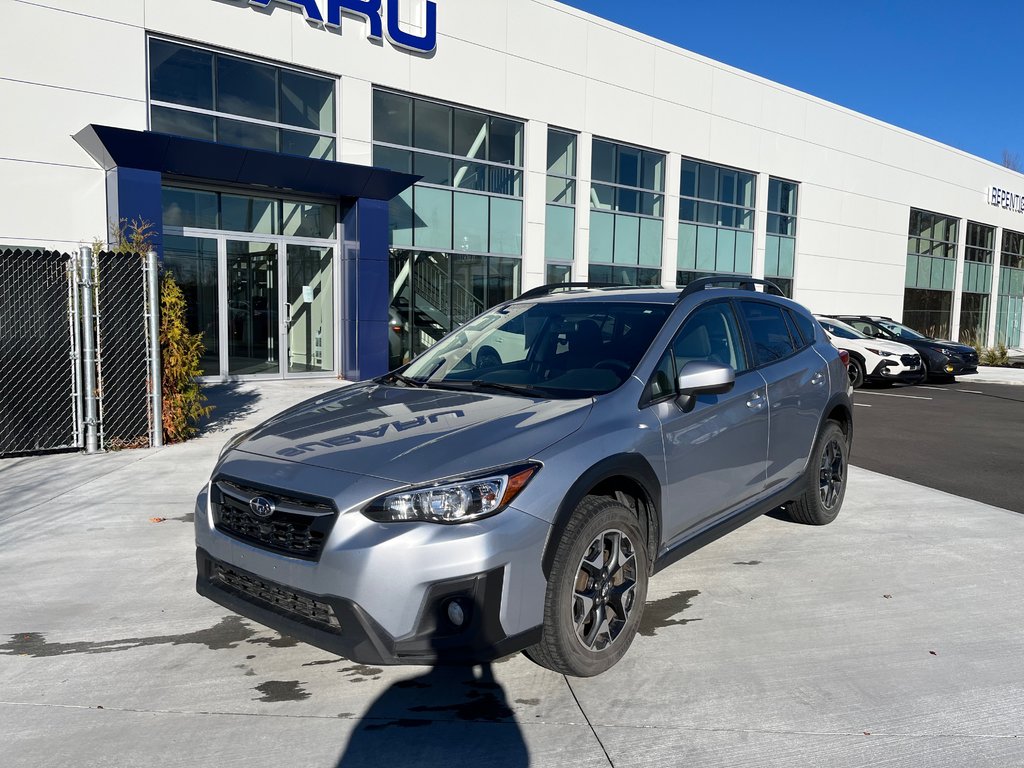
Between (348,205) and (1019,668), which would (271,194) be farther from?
(1019,668)

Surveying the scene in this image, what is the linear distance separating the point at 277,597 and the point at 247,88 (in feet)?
39.9

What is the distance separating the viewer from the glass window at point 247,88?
12891 millimetres

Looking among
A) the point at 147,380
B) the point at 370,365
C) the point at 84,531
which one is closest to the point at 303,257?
the point at 370,365

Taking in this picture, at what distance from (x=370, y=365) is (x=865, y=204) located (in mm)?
19992

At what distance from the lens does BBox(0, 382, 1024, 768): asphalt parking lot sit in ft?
9.33

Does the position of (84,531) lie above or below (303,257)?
below

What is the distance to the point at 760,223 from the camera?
23031mm

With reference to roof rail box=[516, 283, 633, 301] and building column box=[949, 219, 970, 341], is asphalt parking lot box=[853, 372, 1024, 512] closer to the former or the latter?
roof rail box=[516, 283, 633, 301]

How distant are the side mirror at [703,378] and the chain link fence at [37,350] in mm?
6519

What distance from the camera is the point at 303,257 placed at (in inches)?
568

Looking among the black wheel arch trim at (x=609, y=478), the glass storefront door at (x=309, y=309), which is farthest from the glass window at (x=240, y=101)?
the black wheel arch trim at (x=609, y=478)

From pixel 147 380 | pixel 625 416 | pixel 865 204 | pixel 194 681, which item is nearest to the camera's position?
pixel 194 681

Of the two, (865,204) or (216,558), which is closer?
(216,558)

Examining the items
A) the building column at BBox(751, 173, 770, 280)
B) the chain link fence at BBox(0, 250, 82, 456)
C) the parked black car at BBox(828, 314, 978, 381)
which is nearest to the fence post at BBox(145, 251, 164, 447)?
the chain link fence at BBox(0, 250, 82, 456)
